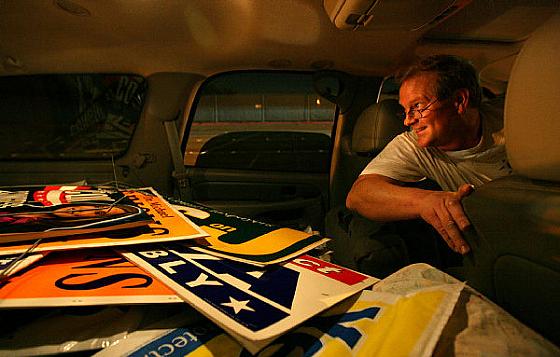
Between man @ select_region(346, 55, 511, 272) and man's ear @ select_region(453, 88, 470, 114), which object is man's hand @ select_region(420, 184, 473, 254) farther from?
man's ear @ select_region(453, 88, 470, 114)

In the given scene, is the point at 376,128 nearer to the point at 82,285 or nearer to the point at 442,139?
the point at 442,139

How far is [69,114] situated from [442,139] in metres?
2.20

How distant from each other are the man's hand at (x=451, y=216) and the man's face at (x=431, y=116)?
427 mm

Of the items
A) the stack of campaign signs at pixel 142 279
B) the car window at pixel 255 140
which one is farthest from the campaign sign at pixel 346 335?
the car window at pixel 255 140

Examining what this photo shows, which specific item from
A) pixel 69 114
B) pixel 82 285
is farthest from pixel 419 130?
pixel 69 114

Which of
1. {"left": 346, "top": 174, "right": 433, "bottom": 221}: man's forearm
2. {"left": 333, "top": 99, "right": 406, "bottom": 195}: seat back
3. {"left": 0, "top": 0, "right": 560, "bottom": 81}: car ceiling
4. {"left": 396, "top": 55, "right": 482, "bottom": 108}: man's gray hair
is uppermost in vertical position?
{"left": 0, "top": 0, "right": 560, "bottom": 81}: car ceiling

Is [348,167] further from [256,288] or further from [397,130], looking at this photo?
[256,288]

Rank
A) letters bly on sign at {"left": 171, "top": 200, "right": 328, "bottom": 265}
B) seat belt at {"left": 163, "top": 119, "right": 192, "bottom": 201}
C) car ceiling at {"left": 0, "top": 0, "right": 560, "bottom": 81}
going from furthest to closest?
seat belt at {"left": 163, "top": 119, "right": 192, "bottom": 201}
car ceiling at {"left": 0, "top": 0, "right": 560, "bottom": 81}
letters bly on sign at {"left": 171, "top": 200, "right": 328, "bottom": 265}

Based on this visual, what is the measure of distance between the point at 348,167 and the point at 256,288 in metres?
1.68

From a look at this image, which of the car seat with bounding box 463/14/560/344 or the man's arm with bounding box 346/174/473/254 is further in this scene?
the man's arm with bounding box 346/174/473/254

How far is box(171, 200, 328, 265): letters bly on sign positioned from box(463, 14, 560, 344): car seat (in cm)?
29

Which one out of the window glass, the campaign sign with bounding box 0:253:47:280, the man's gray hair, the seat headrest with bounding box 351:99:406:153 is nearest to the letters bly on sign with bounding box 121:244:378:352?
the campaign sign with bounding box 0:253:47:280

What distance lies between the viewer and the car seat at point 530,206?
1.49 ft

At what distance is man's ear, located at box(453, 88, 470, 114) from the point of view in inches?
46.5
